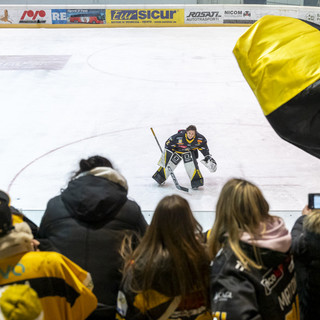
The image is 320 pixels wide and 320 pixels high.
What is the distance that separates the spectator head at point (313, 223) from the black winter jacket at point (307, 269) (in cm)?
2

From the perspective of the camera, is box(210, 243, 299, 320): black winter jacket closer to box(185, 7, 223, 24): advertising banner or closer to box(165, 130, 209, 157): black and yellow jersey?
box(165, 130, 209, 157): black and yellow jersey

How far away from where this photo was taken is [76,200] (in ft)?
8.00

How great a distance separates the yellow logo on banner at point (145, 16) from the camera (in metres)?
19.4

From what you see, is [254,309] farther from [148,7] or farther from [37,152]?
[148,7]

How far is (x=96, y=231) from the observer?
2434 millimetres

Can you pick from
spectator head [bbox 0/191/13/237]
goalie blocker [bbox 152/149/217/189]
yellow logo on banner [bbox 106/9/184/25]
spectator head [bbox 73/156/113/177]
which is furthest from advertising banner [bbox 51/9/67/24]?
spectator head [bbox 0/191/13/237]

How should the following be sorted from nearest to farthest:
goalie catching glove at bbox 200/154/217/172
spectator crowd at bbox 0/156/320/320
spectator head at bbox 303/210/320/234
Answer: spectator crowd at bbox 0/156/320/320 → spectator head at bbox 303/210/320/234 → goalie catching glove at bbox 200/154/217/172

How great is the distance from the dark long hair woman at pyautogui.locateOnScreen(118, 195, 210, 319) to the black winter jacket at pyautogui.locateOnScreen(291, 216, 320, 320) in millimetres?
469

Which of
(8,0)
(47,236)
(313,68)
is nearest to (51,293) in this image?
(47,236)

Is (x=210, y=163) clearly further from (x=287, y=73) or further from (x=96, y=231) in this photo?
(x=287, y=73)

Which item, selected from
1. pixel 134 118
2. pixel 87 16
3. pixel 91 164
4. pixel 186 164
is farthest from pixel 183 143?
pixel 87 16

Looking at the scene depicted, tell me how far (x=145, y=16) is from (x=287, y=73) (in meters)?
18.2

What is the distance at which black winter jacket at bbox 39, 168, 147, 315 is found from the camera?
7.95 feet

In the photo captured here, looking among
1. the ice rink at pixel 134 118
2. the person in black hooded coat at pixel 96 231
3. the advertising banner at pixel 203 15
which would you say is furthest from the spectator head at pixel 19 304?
the advertising banner at pixel 203 15
